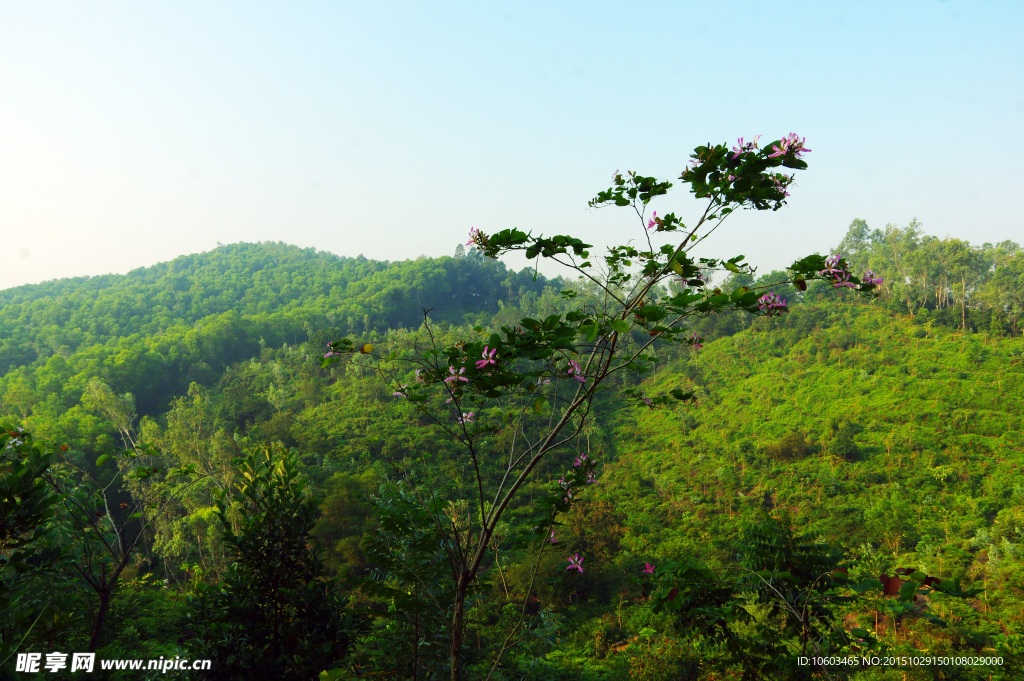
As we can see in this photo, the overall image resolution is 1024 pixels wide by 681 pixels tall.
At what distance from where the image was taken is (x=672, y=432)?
18.7 meters

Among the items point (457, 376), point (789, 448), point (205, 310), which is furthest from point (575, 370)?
point (205, 310)

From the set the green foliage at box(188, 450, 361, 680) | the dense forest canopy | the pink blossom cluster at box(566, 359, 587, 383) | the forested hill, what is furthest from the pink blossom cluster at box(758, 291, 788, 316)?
the forested hill

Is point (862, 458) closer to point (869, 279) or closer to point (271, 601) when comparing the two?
point (869, 279)

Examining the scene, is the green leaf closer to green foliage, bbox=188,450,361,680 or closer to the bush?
green foliage, bbox=188,450,361,680

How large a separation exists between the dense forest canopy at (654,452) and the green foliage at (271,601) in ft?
0.41

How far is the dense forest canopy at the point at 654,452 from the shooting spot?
6.54m

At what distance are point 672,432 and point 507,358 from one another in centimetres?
1854

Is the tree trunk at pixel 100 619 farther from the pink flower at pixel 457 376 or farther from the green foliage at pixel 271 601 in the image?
the pink flower at pixel 457 376

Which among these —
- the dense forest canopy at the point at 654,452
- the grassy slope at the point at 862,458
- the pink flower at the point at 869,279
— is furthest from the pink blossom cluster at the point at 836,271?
the grassy slope at the point at 862,458

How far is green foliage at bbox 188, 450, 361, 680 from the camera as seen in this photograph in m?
2.53

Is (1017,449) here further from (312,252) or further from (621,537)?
(312,252)

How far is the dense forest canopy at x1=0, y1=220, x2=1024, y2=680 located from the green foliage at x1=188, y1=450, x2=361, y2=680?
0.41 feet

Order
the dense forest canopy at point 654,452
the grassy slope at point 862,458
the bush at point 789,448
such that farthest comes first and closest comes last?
the bush at point 789,448 < the grassy slope at point 862,458 < the dense forest canopy at point 654,452

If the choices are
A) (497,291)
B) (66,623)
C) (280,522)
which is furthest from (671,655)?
(497,291)
